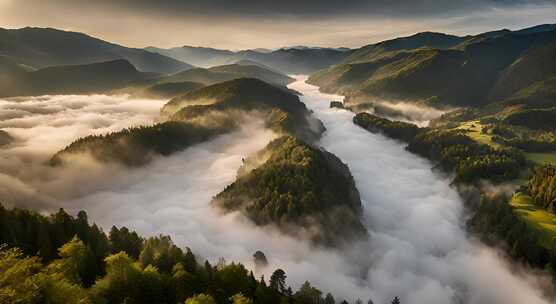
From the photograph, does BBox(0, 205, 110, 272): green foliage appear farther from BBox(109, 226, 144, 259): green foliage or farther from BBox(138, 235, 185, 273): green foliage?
BBox(138, 235, 185, 273): green foliage

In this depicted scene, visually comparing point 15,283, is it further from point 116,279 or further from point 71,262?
point 71,262

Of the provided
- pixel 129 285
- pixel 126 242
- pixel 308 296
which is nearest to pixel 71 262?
pixel 129 285

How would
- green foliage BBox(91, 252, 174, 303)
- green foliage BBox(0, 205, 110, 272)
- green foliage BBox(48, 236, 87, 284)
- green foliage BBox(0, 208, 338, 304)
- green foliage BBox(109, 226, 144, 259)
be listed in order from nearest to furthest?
green foliage BBox(0, 208, 338, 304) < green foliage BBox(91, 252, 174, 303) < green foliage BBox(48, 236, 87, 284) < green foliage BBox(0, 205, 110, 272) < green foliage BBox(109, 226, 144, 259)

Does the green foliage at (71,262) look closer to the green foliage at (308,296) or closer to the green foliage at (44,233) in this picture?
the green foliage at (44,233)

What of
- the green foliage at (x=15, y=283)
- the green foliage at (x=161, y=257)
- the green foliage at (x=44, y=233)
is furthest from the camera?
the green foliage at (x=44, y=233)

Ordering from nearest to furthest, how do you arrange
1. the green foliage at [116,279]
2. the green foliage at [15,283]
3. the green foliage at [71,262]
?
the green foliage at [15,283], the green foliage at [116,279], the green foliage at [71,262]

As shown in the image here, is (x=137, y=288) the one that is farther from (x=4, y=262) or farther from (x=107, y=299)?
(x=4, y=262)

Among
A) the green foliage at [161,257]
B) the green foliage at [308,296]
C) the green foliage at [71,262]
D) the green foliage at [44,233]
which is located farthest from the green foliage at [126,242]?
the green foliage at [308,296]

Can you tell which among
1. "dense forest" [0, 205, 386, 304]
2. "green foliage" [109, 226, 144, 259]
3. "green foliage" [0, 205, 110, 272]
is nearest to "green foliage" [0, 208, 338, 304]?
"dense forest" [0, 205, 386, 304]
